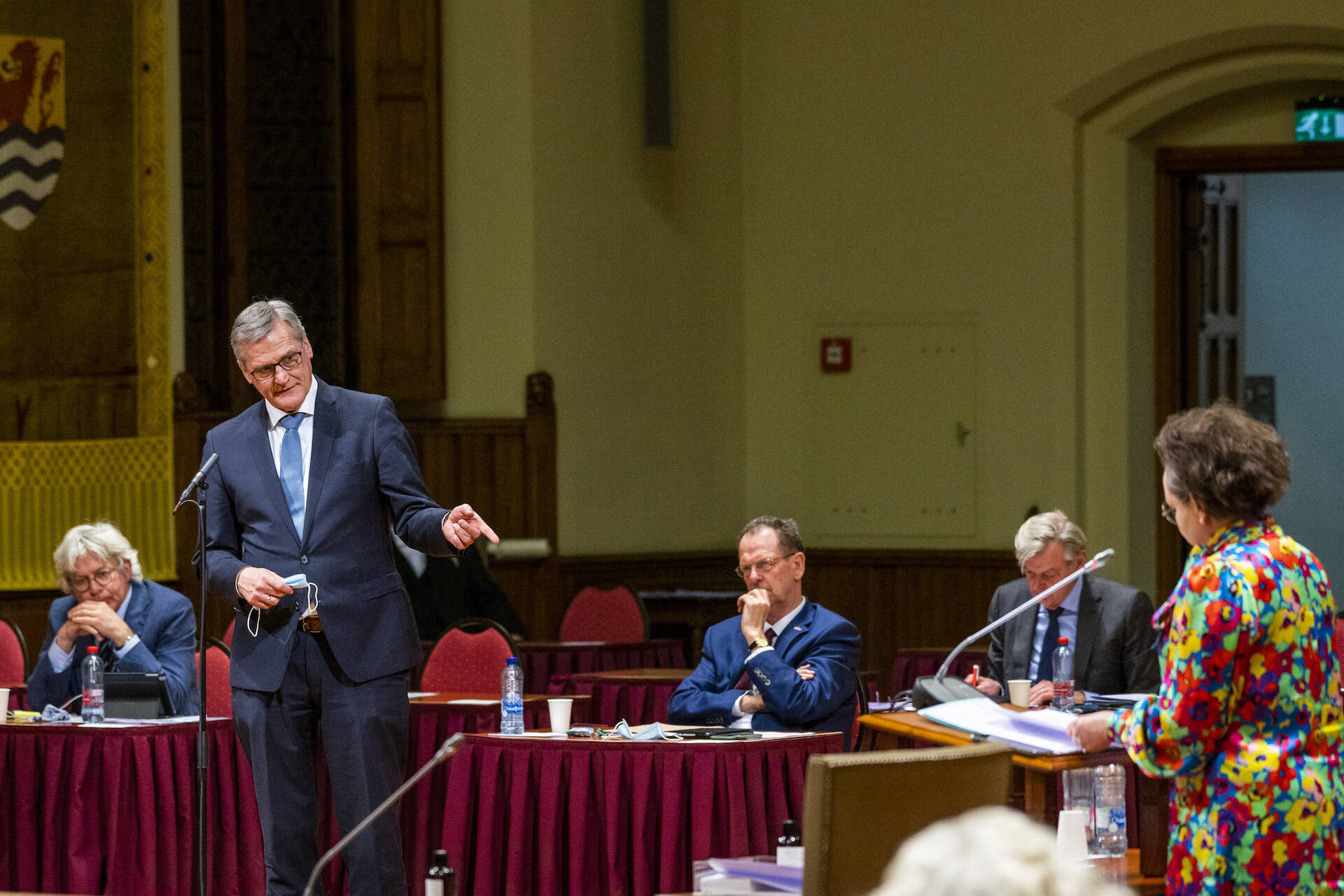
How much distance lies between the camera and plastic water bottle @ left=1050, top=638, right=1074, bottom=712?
4.37 metres

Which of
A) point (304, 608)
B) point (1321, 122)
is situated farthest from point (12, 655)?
point (1321, 122)

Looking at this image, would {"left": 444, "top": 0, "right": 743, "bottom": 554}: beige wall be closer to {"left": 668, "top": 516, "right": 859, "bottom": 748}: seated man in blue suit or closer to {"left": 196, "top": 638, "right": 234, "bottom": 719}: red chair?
{"left": 196, "top": 638, "right": 234, "bottom": 719}: red chair

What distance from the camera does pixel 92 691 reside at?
16.8 feet

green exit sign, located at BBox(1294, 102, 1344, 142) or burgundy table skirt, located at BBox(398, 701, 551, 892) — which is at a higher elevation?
green exit sign, located at BBox(1294, 102, 1344, 142)

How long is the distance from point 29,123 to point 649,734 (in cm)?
571

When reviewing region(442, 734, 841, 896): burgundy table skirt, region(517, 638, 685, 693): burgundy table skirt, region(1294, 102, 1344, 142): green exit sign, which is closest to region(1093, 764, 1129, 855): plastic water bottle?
region(442, 734, 841, 896): burgundy table skirt

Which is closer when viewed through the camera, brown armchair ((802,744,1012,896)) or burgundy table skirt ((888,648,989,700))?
brown armchair ((802,744,1012,896))

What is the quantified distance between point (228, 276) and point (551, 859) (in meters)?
5.21

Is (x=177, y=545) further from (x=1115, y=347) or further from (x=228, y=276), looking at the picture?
(x=1115, y=347)

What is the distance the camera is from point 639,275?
9477 mm

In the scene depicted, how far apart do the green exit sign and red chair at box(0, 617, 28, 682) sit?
670 centimetres

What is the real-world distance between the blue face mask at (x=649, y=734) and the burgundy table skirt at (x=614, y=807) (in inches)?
2.3

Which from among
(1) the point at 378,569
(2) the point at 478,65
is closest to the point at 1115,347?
(2) the point at 478,65

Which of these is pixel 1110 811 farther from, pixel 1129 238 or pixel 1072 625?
pixel 1129 238
